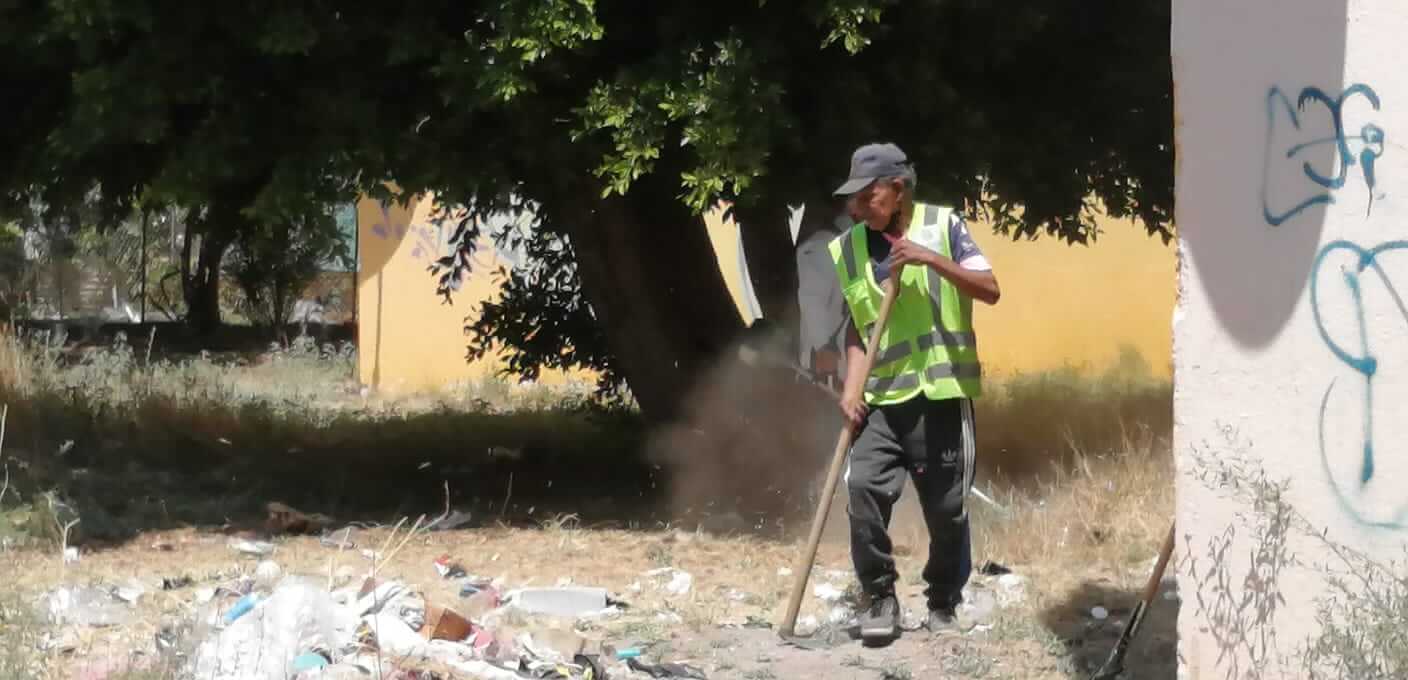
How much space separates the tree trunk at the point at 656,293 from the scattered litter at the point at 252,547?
2216mm

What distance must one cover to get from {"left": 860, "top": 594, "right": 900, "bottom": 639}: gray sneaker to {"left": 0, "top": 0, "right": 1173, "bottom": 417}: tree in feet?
6.28

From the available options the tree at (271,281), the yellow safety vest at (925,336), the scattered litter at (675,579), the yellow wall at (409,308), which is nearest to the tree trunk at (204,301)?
the tree at (271,281)

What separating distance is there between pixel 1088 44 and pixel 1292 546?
183 inches

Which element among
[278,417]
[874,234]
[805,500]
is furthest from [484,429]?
[874,234]

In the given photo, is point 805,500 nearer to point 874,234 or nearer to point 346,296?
point 874,234

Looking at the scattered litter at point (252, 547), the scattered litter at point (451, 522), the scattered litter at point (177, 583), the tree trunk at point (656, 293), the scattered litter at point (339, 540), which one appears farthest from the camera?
the tree trunk at point (656, 293)

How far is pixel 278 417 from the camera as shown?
1288cm

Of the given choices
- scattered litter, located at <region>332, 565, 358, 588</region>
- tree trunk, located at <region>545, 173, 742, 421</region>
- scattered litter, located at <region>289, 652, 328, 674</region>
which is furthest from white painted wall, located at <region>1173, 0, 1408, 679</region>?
tree trunk, located at <region>545, 173, 742, 421</region>

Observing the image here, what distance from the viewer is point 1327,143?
434 cm

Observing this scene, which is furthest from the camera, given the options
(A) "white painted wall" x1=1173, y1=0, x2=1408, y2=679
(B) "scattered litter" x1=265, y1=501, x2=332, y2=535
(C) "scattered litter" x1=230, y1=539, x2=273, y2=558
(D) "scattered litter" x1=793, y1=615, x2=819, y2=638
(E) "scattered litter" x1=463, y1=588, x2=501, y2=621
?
(B) "scattered litter" x1=265, y1=501, x2=332, y2=535

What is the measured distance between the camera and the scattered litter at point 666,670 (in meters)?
5.61

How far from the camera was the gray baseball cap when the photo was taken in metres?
5.75

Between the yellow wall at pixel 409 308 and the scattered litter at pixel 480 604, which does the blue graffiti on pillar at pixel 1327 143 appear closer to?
the scattered litter at pixel 480 604

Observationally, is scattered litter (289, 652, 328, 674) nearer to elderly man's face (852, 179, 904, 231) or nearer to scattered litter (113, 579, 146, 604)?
scattered litter (113, 579, 146, 604)
